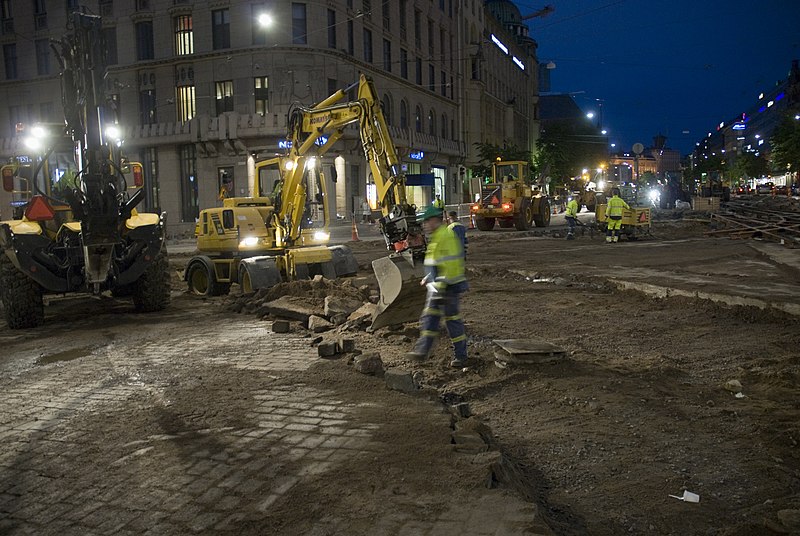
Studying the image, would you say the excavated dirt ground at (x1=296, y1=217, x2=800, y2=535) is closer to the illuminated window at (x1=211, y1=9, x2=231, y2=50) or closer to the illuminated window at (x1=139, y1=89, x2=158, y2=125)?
the illuminated window at (x1=211, y1=9, x2=231, y2=50)

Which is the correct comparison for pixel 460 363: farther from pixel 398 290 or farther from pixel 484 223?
pixel 484 223

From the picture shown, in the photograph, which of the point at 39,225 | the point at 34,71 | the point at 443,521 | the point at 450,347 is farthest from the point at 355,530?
the point at 34,71

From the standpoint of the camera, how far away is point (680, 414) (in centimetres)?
572

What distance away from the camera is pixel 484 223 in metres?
31.9

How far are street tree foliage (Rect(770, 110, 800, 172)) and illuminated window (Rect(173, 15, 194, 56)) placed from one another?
50.9m

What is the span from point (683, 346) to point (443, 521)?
17.8 ft

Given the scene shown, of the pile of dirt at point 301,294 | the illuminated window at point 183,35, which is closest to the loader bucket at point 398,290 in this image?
the pile of dirt at point 301,294

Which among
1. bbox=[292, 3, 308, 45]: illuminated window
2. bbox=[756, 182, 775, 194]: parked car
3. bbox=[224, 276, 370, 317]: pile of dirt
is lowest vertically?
bbox=[224, 276, 370, 317]: pile of dirt

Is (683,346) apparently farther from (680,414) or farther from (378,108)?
(378,108)

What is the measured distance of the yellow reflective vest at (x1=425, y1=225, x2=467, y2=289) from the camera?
7.44 m

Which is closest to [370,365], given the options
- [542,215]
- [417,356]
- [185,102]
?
[417,356]

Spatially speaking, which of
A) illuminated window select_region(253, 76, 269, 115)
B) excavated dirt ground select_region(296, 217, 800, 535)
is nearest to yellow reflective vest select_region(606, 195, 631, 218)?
excavated dirt ground select_region(296, 217, 800, 535)

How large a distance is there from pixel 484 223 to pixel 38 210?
75.5 ft

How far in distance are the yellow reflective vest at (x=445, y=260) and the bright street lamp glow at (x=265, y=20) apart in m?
31.4
